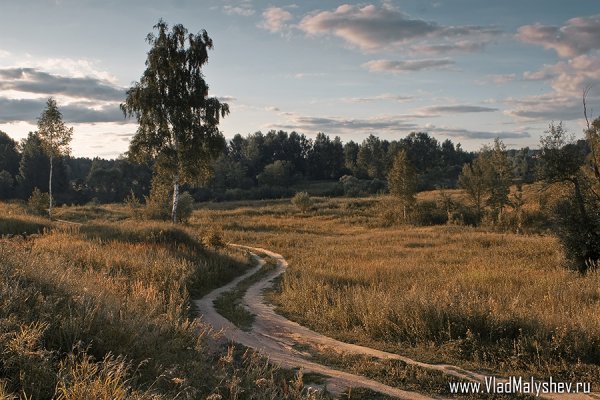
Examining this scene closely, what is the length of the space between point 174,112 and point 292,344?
24140mm

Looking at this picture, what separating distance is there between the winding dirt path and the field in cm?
36

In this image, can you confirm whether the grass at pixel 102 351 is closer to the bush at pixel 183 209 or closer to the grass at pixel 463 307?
the grass at pixel 463 307

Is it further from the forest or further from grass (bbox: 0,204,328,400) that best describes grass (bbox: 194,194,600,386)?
the forest

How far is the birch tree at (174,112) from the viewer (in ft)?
102

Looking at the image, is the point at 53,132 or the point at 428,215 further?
the point at 428,215

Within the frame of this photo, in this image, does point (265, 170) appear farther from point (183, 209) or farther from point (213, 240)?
point (213, 240)

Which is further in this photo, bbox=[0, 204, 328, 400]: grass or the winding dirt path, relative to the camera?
the winding dirt path

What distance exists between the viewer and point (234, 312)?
45.6 feet

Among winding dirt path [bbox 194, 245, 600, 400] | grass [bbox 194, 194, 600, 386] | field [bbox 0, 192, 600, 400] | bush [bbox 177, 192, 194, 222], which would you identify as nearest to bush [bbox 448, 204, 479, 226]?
grass [bbox 194, 194, 600, 386]

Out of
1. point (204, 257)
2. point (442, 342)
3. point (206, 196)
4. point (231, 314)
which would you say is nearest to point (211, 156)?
point (204, 257)

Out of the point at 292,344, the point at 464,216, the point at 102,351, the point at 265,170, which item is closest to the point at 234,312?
the point at 292,344

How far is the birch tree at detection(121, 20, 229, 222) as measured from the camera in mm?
31188

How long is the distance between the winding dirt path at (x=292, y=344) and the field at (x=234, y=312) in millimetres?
363

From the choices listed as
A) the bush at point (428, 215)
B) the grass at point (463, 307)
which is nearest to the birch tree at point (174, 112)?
the grass at point (463, 307)
